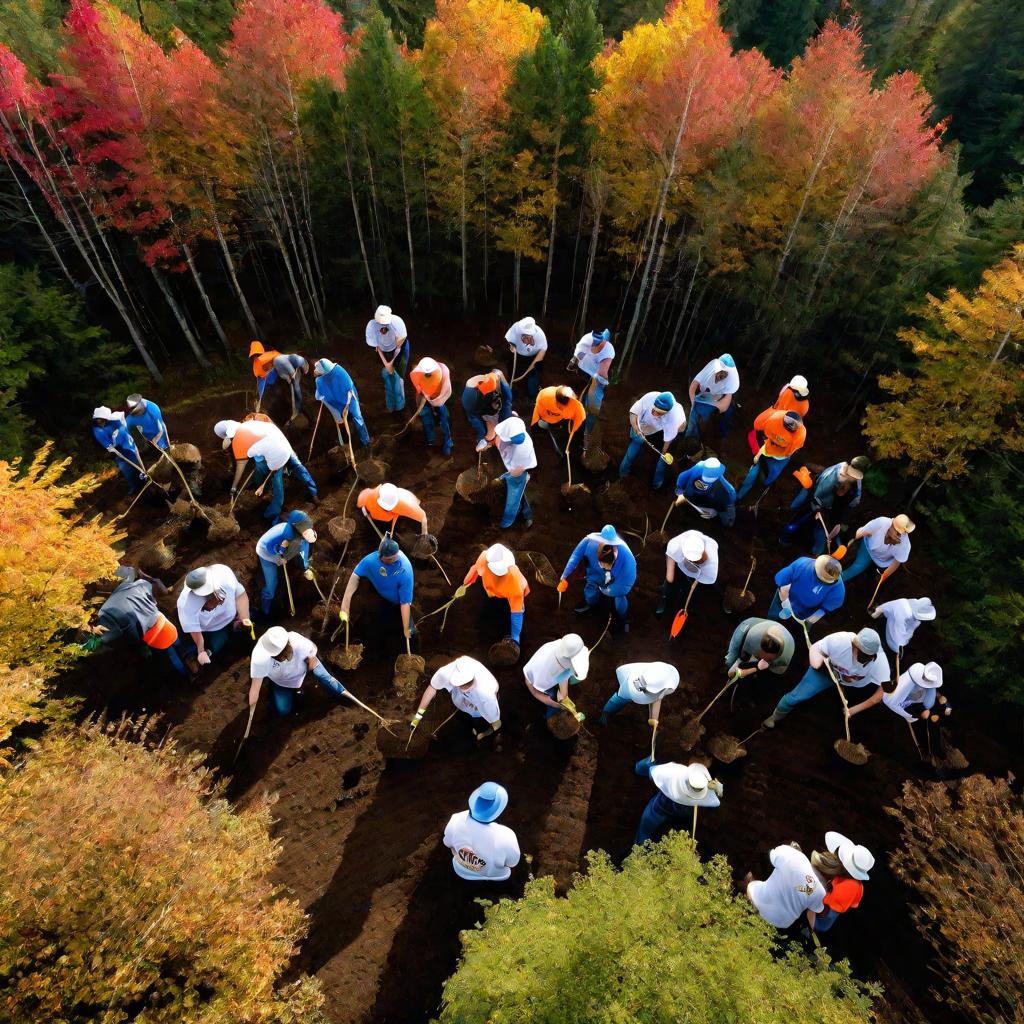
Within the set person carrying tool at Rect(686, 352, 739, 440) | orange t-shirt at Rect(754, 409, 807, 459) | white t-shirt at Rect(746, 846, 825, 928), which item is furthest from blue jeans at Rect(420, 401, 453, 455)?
white t-shirt at Rect(746, 846, 825, 928)

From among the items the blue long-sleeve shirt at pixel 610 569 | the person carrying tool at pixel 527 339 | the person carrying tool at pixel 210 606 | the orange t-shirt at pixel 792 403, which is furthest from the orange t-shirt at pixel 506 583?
the orange t-shirt at pixel 792 403

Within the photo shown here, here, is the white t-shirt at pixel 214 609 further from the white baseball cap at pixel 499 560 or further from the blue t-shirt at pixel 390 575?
the white baseball cap at pixel 499 560

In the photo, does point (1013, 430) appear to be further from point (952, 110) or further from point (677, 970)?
point (952, 110)

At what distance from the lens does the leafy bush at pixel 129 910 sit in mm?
3986

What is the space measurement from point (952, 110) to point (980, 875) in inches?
1201

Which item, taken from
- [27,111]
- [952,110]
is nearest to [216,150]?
[27,111]

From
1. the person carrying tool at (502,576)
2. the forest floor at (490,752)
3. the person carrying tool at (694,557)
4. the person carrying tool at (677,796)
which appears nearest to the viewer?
the person carrying tool at (677,796)

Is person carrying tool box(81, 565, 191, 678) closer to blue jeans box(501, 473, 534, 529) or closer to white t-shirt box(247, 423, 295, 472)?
white t-shirt box(247, 423, 295, 472)

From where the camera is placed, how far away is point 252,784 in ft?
25.0

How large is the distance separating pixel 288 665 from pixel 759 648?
6286 millimetres

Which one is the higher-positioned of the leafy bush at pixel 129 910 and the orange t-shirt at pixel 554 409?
the leafy bush at pixel 129 910

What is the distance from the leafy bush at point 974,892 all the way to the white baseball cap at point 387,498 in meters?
7.68

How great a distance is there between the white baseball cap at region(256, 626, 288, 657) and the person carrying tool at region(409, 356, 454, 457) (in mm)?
5588

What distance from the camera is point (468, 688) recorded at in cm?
699
